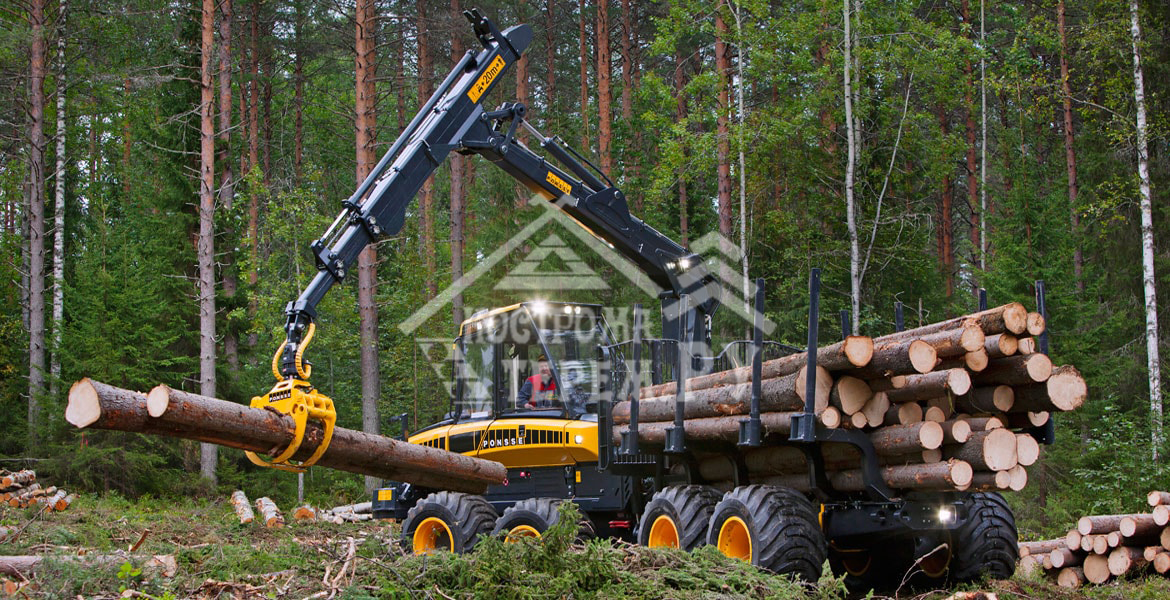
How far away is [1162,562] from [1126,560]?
314 millimetres

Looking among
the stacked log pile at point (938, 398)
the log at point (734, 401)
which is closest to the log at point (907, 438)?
the stacked log pile at point (938, 398)

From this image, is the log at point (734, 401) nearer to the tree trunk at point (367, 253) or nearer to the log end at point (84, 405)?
the log end at point (84, 405)

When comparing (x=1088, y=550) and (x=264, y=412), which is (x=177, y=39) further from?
(x=1088, y=550)

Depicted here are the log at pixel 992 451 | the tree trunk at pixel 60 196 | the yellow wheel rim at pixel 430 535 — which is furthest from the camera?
the tree trunk at pixel 60 196

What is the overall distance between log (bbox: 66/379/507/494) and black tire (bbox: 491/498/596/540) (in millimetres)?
2205

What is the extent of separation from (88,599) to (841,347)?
5242 millimetres

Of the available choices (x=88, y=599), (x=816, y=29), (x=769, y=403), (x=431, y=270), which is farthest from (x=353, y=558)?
(x=431, y=270)

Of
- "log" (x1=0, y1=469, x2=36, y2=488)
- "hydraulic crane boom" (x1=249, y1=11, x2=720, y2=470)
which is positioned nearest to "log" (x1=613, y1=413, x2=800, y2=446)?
"hydraulic crane boom" (x1=249, y1=11, x2=720, y2=470)

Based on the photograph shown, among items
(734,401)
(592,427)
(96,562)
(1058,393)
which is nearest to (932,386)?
(1058,393)

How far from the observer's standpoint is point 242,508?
17031 millimetres

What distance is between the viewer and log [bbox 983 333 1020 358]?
24.1 ft

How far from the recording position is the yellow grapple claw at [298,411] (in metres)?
6.75

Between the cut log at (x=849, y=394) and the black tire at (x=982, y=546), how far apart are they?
1.70 meters

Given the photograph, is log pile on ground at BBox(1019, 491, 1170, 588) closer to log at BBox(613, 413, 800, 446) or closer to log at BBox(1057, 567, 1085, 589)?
log at BBox(1057, 567, 1085, 589)
